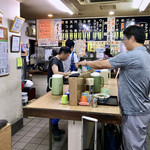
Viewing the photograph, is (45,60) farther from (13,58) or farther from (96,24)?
(13,58)

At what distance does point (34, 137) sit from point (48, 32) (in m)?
3.58

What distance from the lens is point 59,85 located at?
2756 millimetres

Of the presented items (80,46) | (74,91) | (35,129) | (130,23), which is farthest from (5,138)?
(130,23)

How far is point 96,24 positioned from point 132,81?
4296 mm

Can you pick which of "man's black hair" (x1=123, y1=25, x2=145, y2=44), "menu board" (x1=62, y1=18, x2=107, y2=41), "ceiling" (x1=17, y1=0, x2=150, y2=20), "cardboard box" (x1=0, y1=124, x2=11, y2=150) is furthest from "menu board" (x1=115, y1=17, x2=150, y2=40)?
"cardboard box" (x1=0, y1=124, x2=11, y2=150)

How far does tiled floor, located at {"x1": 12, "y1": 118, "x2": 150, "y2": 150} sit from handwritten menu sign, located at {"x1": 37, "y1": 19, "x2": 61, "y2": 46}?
2721mm

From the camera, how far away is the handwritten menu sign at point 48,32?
6.31 metres

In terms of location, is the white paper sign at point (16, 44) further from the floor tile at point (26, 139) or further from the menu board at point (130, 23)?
the menu board at point (130, 23)

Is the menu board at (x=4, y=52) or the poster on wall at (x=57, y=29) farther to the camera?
the poster on wall at (x=57, y=29)

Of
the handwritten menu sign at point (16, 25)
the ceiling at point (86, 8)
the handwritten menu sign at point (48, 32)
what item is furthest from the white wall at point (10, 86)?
the handwritten menu sign at point (48, 32)

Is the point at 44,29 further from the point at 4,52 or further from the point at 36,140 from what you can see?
the point at 36,140

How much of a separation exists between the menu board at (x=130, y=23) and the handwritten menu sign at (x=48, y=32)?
1888 mm

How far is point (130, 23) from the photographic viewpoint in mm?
6102

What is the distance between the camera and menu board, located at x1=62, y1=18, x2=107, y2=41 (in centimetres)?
620
